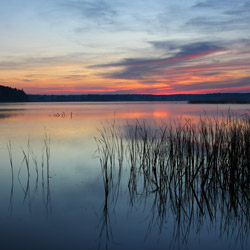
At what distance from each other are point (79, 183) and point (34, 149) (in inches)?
171

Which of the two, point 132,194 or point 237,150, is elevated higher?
point 237,150

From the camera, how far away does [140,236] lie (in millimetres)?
3617

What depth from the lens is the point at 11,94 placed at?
309 ft

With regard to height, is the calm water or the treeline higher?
the treeline

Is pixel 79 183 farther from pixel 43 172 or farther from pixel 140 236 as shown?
pixel 140 236

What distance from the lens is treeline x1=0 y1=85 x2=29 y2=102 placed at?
294 feet

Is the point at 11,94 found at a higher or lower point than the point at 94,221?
higher

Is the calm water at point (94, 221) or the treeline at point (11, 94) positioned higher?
the treeline at point (11, 94)

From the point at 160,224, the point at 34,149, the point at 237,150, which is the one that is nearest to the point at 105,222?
the point at 160,224

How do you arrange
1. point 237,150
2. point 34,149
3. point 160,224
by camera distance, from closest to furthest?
point 160,224, point 237,150, point 34,149

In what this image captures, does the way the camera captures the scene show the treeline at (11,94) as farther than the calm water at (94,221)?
Yes

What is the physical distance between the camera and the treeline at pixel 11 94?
89.6m

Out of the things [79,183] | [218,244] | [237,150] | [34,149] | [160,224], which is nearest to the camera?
[218,244]

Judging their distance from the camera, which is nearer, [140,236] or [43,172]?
[140,236]
